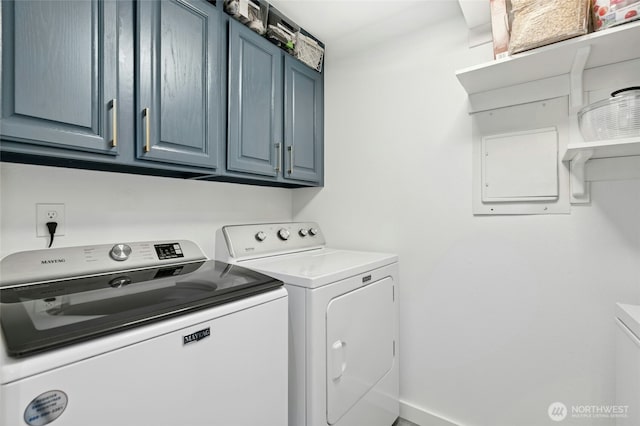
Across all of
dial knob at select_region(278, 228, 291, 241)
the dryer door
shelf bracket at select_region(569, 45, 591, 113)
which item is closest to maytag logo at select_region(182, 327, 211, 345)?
the dryer door

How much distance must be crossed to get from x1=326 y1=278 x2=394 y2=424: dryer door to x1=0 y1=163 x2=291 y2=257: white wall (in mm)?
954

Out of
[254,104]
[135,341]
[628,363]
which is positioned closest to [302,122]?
[254,104]

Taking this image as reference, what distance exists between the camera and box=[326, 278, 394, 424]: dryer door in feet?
4.47

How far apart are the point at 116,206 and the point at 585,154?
216 centimetres

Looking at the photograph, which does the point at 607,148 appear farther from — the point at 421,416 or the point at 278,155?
the point at 421,416

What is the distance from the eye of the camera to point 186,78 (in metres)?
1.39

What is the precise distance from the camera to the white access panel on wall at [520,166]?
1509 millimetres

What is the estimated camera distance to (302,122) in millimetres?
2068

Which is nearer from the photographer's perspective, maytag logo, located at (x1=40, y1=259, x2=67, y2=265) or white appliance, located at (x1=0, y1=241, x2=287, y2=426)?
white appliance, located at (x1=0, y1=241, x2=287, y2=426)

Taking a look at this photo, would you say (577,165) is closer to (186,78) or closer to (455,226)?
(455,226)

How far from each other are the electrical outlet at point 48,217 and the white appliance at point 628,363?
226cm

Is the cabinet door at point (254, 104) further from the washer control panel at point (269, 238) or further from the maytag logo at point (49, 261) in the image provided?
the maytag logo at point (49, 261)

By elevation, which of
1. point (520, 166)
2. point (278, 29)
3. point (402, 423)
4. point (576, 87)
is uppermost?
point (278, 29)

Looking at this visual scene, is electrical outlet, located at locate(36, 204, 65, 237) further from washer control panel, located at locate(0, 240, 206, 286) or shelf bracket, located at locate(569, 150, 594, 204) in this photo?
shelf bracket, located at locate(569, 150, 594, 204)
